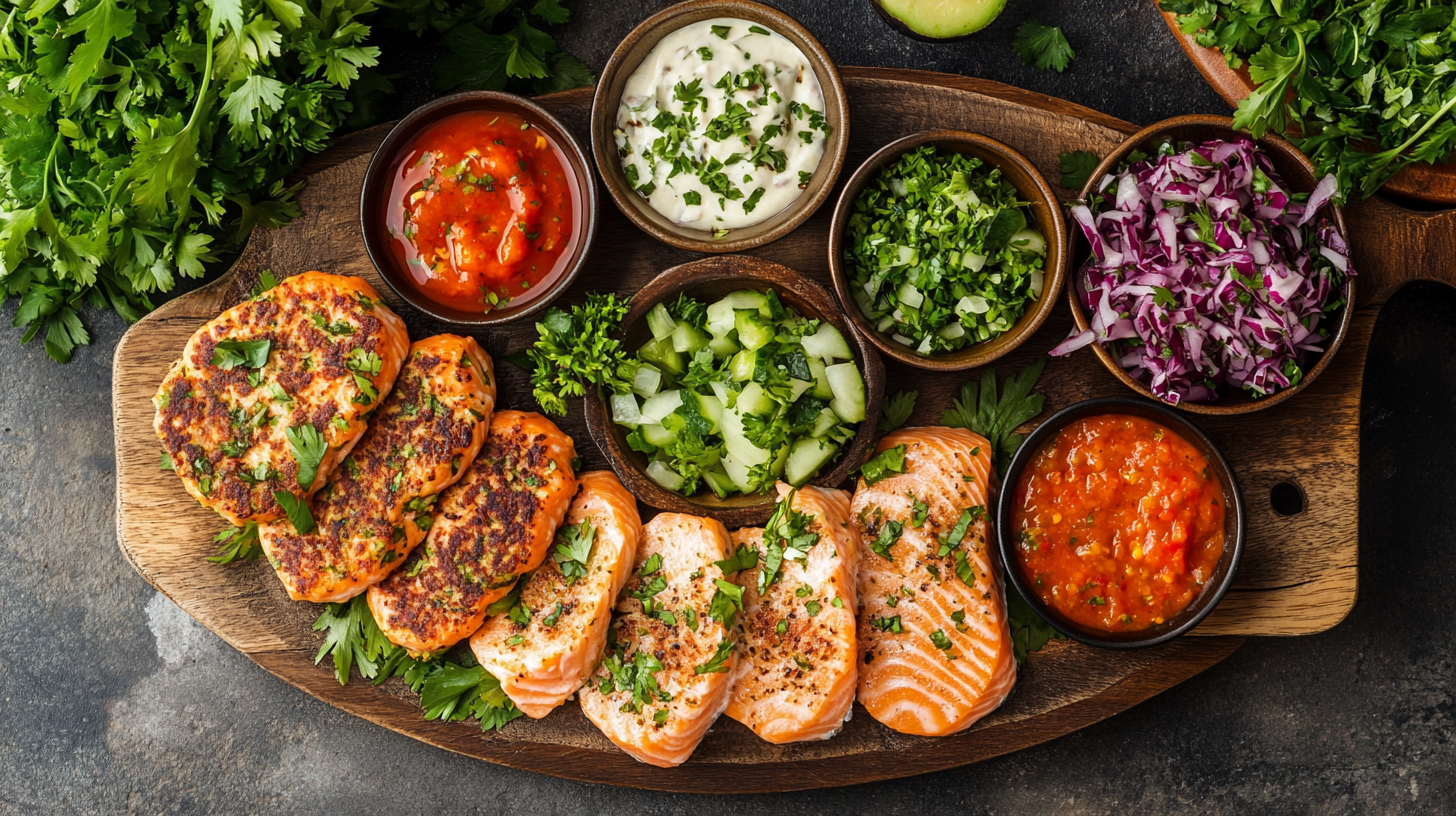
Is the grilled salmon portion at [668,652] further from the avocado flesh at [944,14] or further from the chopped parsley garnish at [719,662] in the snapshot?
the avocado flesh at [944,14]

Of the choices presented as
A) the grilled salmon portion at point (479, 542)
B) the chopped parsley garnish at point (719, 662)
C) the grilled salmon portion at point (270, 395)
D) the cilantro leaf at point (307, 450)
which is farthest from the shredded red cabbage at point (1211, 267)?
the cilantro leaf at point (307, 450)

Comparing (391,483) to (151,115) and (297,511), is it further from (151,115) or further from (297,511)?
(151,115)

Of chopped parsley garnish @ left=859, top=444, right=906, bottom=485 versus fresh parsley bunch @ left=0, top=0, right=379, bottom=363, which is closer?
fresh parsley bunch @ left=0, top=0, right=379, bottom=363

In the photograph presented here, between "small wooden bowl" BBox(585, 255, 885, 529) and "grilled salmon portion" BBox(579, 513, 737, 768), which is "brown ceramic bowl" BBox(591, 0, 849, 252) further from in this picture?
"grilled salmon portion" BBox(579, 513, 737, 768)

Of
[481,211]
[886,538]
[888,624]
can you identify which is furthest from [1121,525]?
[481,211]

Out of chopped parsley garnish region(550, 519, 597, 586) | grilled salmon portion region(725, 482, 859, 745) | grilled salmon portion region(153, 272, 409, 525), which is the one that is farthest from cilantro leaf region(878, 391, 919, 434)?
grilled salmon portion region(153, 272, 409, 525)

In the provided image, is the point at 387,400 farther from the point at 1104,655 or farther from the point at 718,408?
the point at 1104,655
